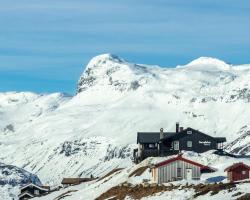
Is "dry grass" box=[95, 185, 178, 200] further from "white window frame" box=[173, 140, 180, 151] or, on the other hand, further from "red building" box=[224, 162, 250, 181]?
"white window frame" box=[173, 140, 180, 151]

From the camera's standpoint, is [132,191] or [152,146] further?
[152,146]

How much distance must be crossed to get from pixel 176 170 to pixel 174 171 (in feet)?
0.76

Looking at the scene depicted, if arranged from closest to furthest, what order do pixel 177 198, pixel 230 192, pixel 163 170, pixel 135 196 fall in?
pixel 230 192 < pixel 177 198 < pixel 135 196 < pixel 163 170

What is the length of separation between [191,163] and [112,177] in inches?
1017

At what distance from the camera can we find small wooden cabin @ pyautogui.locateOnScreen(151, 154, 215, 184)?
8706 centimetres

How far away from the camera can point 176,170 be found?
88188mm

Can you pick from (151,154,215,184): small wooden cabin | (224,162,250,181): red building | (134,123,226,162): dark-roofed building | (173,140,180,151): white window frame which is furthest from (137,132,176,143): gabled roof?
(224,162,250,181): red building

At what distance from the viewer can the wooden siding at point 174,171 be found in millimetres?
87250

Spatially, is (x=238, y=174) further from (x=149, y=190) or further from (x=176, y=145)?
(x=176, y=145)

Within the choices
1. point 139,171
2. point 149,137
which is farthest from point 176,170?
point 149,137

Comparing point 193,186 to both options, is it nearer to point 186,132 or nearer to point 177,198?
point 177,198

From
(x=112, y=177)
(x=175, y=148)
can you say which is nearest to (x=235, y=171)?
(x=112, y=177)

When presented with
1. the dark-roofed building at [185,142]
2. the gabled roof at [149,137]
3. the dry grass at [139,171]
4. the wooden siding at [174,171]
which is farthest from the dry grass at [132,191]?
the gabled roof at [149,137]

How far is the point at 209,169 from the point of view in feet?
308
